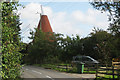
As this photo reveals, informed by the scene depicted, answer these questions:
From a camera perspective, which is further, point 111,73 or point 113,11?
point 111,73

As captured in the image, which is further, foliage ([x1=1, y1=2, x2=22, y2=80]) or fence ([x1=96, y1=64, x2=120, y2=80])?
fence ([x1=96, y1=64, x2=120, y2=80])

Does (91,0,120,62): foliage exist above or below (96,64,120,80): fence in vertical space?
above

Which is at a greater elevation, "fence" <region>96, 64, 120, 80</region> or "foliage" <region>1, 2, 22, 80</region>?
"foliage" <region>1, 2, 22, 80</region>

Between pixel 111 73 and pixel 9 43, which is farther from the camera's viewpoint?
pixel 111 73

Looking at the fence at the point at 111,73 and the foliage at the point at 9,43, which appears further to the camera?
the fence at the point at 111,73

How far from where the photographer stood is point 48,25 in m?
61.3

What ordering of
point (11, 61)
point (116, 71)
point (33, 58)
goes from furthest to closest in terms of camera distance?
point (33, 58), point (116, 71), point (11, 61)

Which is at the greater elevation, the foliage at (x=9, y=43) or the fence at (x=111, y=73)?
the foliage at (x=9, y=43)

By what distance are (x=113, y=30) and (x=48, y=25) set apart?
2060 inches

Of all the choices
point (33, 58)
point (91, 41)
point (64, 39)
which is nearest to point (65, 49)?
point (64, 39)

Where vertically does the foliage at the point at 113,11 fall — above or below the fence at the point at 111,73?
above

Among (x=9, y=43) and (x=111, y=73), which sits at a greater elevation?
(x=9, y=43)

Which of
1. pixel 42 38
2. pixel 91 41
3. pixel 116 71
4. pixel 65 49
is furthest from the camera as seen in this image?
pixel 42 38

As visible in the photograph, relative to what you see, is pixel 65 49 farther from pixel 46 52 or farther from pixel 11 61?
pixel 11 61
